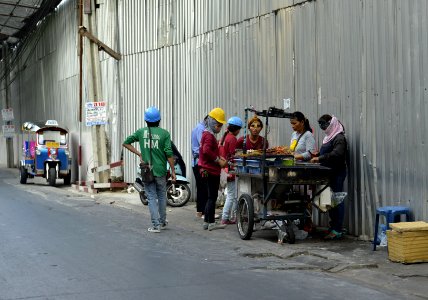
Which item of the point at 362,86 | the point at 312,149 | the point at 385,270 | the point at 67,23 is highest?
the point at 67,23

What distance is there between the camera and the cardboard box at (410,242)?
6883 mm

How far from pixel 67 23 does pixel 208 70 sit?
45.2ft

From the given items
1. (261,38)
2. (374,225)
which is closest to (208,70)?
(261,38)

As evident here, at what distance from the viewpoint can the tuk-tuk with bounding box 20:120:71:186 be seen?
20.9m

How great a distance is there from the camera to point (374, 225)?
838cm

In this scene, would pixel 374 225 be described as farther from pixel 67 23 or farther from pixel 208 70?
pixel 67 23

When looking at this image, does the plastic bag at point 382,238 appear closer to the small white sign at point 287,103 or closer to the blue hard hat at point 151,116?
the small white sign at point 287,103

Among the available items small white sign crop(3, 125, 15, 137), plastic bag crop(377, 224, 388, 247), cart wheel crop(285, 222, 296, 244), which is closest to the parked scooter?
cart wheel crop(285, 222, 296, 244)

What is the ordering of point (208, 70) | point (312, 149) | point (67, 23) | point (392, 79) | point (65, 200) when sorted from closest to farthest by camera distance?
point (392, 79)
point (312, 149)
point (208, 70)
point (65, 200)
point (67, 23)

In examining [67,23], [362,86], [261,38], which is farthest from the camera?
[67,23]

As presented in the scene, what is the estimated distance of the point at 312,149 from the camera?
30.0 feet

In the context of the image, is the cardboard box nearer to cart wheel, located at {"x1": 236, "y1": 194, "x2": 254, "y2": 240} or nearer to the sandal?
the sandal

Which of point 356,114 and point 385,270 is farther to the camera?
point 356,114

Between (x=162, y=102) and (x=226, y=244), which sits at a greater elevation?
(x=162, y=102)
